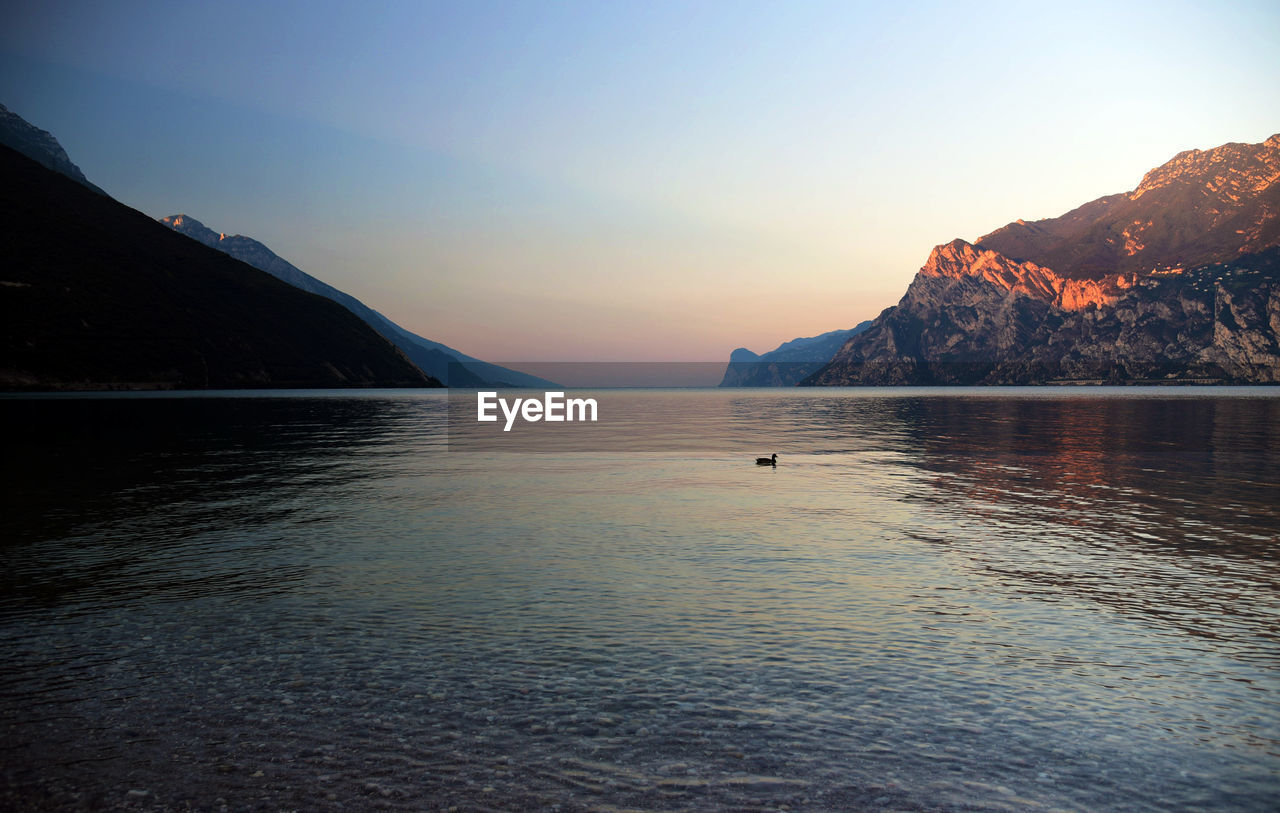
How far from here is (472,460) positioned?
169 ft

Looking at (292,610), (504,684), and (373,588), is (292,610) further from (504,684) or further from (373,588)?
(504,684)

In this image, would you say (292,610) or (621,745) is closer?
(621,745)

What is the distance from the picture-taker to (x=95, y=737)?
9930 millimetres

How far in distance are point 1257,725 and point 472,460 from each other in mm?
45424

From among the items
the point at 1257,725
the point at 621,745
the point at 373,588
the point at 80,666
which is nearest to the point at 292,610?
the point at 373,588

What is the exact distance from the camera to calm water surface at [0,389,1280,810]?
8.94 meters

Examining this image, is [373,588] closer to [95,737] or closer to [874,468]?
[95,737]

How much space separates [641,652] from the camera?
13.5m

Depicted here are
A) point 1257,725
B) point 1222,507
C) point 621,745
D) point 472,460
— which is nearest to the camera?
point 621,745

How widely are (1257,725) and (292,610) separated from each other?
16561mm

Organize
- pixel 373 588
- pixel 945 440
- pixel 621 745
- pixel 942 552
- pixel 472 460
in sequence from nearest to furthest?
pixel 621 745
pixel 373 588
pixel 942 552
pixel 472 460
pixel 945 440

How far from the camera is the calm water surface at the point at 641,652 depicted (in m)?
8.94

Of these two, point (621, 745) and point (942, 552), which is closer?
point (621, 745)

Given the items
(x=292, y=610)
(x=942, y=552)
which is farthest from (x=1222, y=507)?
(x=292, y=610)
